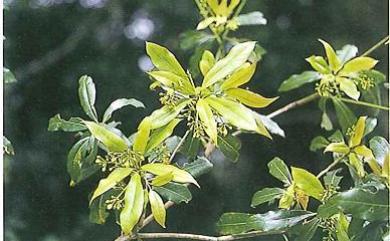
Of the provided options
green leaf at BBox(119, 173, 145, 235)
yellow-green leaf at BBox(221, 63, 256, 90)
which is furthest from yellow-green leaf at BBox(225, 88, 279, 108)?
green leaf at BBox(119, 173, 145, 235)

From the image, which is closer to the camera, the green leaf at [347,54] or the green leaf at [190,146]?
the green leaf at [190,146]

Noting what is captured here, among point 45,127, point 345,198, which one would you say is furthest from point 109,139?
point 45,127

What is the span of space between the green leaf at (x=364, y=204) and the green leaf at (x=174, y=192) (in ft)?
0.41

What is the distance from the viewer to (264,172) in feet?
3.06

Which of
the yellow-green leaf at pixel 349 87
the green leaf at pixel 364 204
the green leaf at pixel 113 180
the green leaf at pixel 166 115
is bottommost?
the green leaf at pixel 364 204

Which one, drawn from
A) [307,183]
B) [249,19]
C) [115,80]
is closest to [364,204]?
[307,183]

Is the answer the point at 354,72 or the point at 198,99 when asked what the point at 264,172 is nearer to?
the point at 354,72

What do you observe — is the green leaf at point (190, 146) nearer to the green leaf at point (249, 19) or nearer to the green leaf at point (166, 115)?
the green leaf at point (166, 115)

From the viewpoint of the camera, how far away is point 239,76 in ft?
1.68

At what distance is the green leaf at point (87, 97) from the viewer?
61cm

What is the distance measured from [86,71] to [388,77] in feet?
1.33

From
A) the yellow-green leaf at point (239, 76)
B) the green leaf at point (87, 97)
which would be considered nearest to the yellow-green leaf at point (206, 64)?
the yellow-green leaf at point (239, 76)

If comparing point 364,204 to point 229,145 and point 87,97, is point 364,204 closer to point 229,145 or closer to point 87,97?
point 229,145

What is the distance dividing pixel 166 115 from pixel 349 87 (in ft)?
0.72
